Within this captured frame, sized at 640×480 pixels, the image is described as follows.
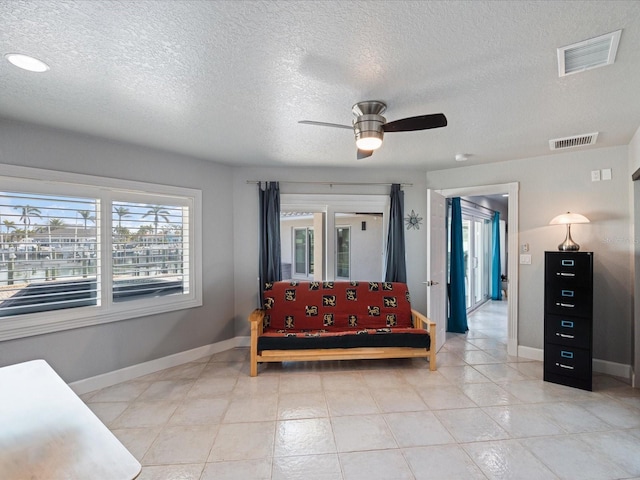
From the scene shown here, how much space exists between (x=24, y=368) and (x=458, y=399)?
10.2 ft

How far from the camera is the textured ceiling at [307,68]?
1.37 metres

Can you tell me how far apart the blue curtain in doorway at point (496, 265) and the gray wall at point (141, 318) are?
21.6ft

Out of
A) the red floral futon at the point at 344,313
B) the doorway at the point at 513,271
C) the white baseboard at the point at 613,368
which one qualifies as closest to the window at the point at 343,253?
the red floral futon at the point at 344,313

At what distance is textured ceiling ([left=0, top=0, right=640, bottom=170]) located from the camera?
53.8 inches

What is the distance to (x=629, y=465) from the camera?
A: 1.95 meters

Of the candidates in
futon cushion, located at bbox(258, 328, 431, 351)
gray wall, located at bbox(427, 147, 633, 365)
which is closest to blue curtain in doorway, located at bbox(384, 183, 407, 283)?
futon cushion, located at bbox(258, 328, 431, 351)

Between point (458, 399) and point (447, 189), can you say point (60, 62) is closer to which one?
point (458, 399)

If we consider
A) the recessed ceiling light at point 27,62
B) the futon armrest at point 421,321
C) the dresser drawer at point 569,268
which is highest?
the recessed ceiling light at point 27,62

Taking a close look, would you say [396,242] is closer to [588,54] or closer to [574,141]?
[574,141]

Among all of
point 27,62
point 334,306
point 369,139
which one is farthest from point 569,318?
point 27,62

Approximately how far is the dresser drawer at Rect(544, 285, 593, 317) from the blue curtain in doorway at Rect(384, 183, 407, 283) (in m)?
1.63

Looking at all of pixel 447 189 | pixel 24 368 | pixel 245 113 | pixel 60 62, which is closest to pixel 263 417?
pixel 24 368

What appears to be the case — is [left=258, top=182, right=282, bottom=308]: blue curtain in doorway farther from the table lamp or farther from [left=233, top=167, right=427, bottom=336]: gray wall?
the table lamp

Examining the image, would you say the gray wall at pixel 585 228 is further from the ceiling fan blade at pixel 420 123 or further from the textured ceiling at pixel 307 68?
the ceiling fan blade at pixel 420 123
